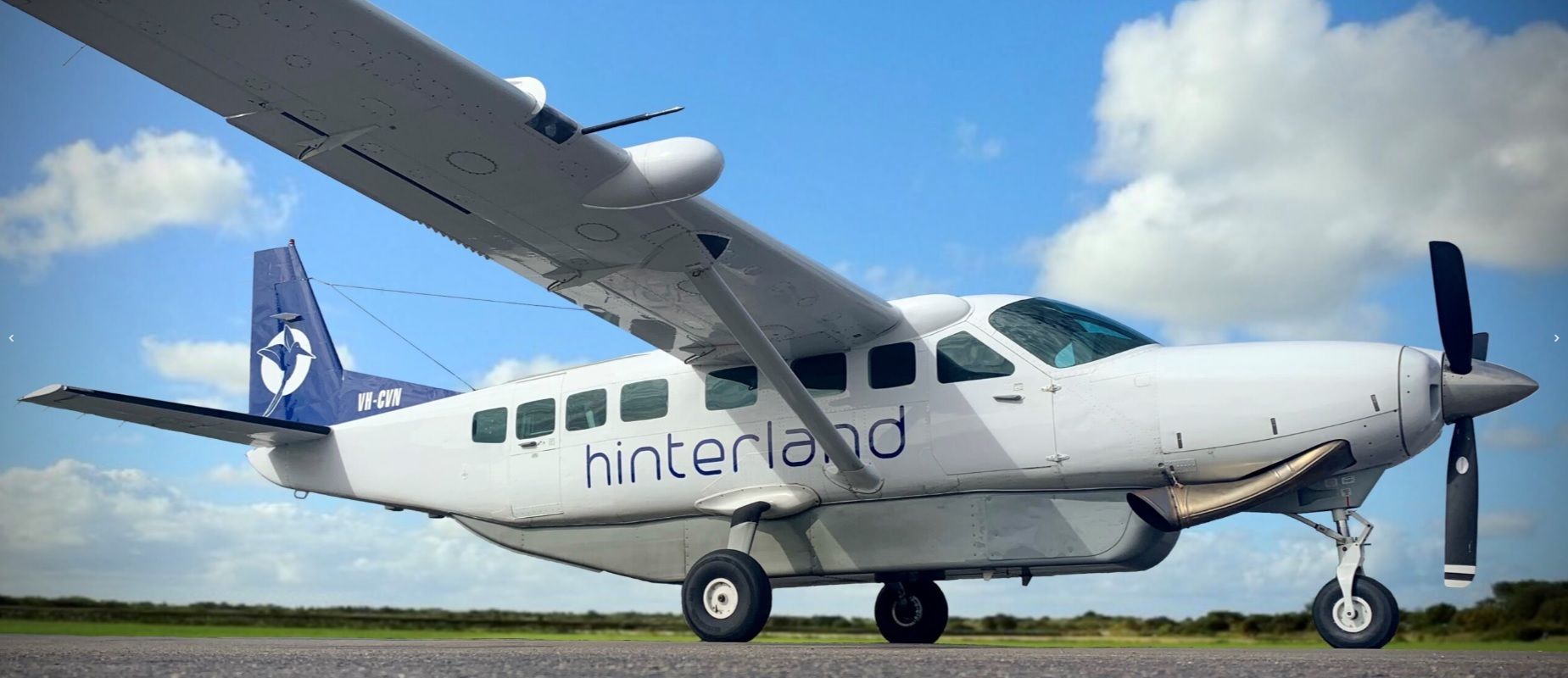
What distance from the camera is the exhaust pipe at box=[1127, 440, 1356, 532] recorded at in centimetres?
821

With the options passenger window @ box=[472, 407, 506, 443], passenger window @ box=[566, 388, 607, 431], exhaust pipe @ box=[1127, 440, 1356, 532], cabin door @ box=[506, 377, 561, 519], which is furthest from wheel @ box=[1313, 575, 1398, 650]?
passenger window @ box=[472, 407, 506, 443]

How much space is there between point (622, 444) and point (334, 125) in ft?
14.3

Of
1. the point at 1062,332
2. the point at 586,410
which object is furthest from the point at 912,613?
the point at 586,410

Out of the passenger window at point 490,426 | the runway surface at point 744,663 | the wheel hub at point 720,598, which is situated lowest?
the runway surface at point 744,663

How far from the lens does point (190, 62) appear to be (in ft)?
21.1

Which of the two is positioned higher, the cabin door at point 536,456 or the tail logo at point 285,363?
the tail logo at point 285,363

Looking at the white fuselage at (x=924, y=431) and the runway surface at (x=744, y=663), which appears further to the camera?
the white fuselage at (x=924, y=431)

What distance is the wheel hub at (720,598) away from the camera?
9344 millimetres

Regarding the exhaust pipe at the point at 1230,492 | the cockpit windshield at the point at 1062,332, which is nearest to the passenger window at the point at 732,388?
the cockpit windshield at the point at 1062,332

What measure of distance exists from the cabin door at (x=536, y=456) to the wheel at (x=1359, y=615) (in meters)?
6.24

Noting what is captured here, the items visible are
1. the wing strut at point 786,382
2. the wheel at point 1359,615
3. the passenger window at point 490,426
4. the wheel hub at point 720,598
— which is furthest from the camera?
the passenger window at point 490,426

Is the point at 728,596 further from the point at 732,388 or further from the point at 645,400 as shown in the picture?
the point at 645,400

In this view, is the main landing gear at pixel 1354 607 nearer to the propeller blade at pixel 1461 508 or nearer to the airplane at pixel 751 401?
the airplane at pixel 751 401

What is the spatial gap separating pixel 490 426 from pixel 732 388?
2542mm
